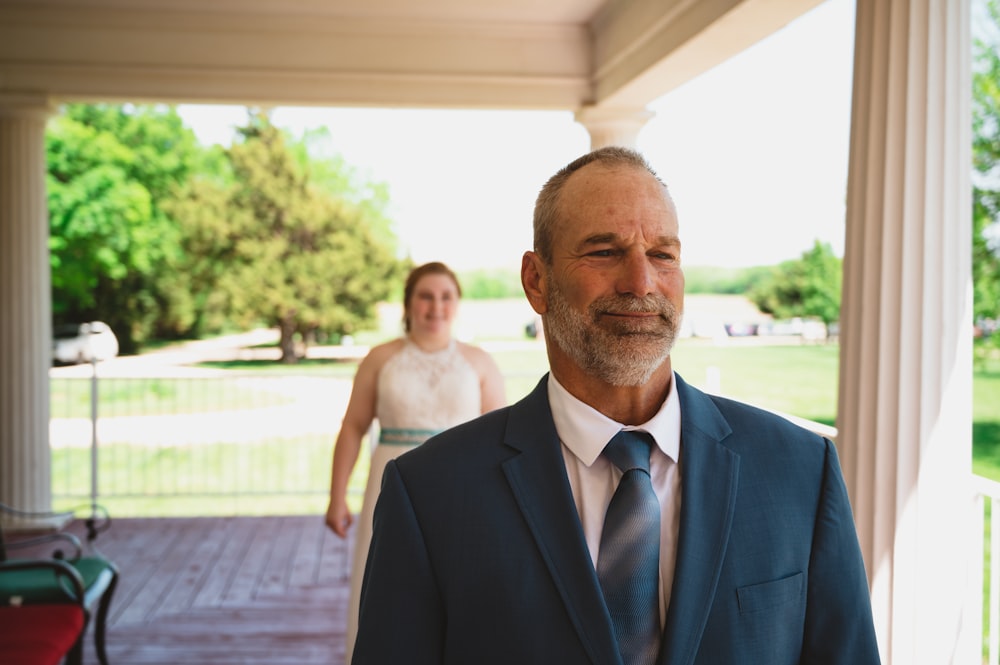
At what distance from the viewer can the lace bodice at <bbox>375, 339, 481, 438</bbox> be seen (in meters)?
3.78

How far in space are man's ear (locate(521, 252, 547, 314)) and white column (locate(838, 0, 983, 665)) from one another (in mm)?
1761

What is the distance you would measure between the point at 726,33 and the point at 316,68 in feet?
10.7

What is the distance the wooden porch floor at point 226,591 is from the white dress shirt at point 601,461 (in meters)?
3.85

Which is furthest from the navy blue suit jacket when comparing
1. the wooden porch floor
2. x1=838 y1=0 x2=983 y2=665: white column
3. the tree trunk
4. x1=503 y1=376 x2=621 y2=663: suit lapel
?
the tree trunk

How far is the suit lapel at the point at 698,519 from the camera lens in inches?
43.8

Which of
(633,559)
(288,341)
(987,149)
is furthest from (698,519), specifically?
(288,341)

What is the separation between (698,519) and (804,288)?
32890mm

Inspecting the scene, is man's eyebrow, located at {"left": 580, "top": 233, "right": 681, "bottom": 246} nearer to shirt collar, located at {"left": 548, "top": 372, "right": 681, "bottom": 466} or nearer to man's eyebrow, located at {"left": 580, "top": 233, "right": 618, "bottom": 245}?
man's eyebrow, located at {"left": 580, "top": 233, "right": 618, "bottom": 245}

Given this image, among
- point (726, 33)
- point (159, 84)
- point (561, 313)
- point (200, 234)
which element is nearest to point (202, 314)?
point (200, 234)

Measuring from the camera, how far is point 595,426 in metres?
1.25

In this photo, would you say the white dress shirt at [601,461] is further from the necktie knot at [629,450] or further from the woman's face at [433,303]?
the woman's face at [433,303]

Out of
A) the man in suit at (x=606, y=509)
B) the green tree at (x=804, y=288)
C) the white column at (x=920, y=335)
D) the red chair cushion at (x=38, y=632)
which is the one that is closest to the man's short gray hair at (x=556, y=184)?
the man in suit at (x=606, y=509)

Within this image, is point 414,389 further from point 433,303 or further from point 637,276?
point 637,276

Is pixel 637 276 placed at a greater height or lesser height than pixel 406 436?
greater
